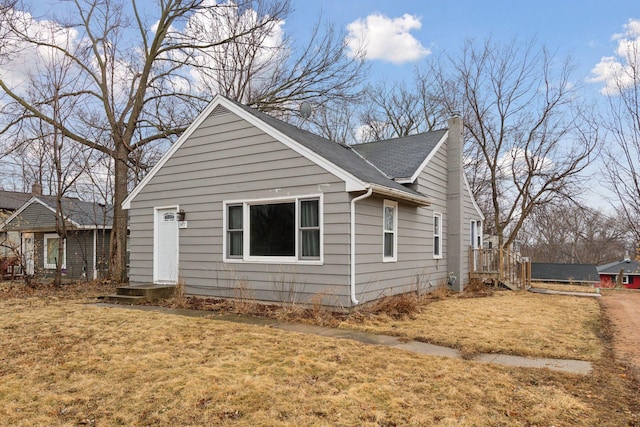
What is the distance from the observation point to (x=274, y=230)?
9.23 m

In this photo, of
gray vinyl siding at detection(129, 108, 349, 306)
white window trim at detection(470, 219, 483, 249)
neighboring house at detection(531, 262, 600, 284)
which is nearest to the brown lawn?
gray vinyl siding at detection(129, 108, 349, 306)

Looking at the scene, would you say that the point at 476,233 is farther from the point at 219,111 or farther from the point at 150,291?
the point at 150,291

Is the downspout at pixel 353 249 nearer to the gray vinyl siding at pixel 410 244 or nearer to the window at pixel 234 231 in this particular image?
the gray vinyl siding at pixel 410 244

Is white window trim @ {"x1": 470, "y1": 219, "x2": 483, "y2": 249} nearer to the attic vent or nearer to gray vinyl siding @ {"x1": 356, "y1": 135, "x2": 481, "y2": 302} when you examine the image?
gray vinyl siding @ {"x1": 356, "y1": 135, "x2": 481, "y2": 302}

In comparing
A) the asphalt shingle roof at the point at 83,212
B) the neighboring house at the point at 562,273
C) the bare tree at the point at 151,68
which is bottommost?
the neighboring house at the point at 562,273

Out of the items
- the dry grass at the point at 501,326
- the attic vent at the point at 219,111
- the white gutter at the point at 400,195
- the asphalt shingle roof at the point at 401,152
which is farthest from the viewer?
the asphalt shingle roof at the point at 401,152

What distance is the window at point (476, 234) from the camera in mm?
15633

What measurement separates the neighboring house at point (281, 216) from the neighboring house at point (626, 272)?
3881 centimetres

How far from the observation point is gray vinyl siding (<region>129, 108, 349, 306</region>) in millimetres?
8375

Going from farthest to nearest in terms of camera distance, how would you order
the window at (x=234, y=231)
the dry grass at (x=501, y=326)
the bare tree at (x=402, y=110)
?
the bare tree at (x=402, y=110), the window at (x=234, y=231), the dry grass at (x=501, y=326)

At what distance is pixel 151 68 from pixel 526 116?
56.3 feet

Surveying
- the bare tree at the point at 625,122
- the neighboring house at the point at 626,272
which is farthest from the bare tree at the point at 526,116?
the neighboring house at the point at 626,272

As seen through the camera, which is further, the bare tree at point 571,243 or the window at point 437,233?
the bare tree at point 571,243

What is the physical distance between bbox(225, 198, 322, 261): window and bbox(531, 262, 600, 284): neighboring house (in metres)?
25.6
